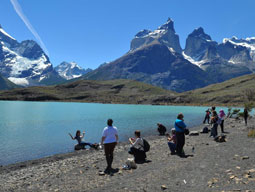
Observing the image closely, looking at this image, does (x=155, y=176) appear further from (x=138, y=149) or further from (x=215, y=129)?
(x=215, y=129)

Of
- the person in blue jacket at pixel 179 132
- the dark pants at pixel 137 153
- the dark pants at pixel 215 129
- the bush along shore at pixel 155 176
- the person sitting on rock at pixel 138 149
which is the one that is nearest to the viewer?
the bush along shore at pixel 155 176

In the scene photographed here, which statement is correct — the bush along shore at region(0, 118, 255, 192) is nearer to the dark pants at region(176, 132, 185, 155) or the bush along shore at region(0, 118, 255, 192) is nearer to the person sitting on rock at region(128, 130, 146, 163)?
the dark pants at region(176, 132, 185, 155)

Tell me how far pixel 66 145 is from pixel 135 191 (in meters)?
24.6

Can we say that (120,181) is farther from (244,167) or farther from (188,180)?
(244,167)

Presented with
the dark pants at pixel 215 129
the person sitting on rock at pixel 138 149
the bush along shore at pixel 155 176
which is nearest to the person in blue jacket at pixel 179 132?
the bush along shore at pixel 155 176

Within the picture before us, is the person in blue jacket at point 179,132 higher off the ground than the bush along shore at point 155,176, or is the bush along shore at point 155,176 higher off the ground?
the person in blue jacket at point 179,132

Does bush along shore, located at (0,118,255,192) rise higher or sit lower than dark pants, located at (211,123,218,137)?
lower

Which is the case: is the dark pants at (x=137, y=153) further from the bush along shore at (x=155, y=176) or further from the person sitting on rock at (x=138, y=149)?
the bush along shore at (x=155, y=176)

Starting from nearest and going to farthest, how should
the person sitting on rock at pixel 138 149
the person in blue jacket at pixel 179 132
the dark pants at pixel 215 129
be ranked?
the person in blue jacket at pixel 179 132
the person sitting on rock at pixel 138 149
the dark pants at pixel 215 129

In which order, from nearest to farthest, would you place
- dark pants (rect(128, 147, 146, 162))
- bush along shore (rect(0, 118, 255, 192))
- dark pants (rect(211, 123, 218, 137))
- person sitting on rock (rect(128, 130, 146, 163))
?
bush along shore (rect(0, 118, 255, 192)) < person sitting on rock (rect(128, 130, 146, 163)) < dark pants (rect(128, 147, 146, 162)) < dark pants (rect(211, 123, 218, 137))

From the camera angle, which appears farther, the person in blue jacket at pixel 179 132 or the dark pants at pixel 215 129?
the dark pants at pixel 215 129

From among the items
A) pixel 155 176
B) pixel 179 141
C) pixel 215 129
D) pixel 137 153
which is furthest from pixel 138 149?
pixel 215 129

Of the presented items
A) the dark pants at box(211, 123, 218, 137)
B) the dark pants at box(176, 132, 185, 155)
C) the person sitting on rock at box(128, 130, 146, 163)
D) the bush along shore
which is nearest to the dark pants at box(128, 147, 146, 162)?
the person sitting on rock at box(128, 130, 146, 163)

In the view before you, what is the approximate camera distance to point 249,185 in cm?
1088
